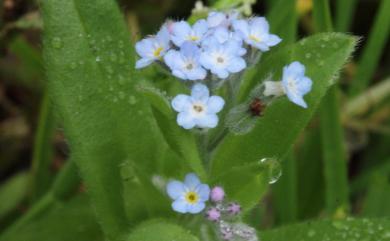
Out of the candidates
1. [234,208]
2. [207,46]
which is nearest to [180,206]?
[234,208]

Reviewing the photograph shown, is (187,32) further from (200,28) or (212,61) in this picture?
(212,61)

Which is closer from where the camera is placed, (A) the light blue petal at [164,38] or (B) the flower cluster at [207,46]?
(B) the flower cluster at [207,46]

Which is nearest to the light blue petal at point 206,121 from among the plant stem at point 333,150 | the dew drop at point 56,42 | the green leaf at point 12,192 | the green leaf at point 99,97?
the green leaf at point 99,97

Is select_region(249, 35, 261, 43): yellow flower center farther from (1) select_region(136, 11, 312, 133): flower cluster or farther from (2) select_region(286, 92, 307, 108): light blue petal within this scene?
(2) select_region(286, 92, 307, 108): light blue petal

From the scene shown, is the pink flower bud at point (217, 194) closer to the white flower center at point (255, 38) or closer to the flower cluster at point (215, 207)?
the flower cluster at point (215, 207)

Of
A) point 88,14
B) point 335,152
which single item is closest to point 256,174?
point 88,14

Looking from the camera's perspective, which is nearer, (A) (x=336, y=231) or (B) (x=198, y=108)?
(B) (x=198, y=108)
